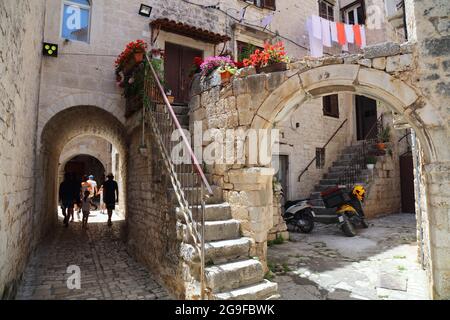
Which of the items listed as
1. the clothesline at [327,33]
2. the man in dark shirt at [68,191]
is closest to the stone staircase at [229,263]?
the man in dark shirt at [68,191]

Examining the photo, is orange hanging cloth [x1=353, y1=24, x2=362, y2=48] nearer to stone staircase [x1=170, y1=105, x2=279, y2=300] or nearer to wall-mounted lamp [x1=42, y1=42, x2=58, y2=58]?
stone staircase [x1=170, y1=105, x2=279, y2=300]

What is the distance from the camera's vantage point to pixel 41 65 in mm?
6254

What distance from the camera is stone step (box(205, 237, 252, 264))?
3520 mm

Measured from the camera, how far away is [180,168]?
4160 millimetres

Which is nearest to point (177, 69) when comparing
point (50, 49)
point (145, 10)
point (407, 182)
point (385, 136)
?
point (145, 10)

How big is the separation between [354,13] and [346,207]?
30.5 feet

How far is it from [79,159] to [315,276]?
18.3m

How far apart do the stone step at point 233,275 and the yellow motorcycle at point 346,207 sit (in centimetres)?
402

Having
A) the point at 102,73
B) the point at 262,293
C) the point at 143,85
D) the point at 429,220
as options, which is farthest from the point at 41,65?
the point at 429,220

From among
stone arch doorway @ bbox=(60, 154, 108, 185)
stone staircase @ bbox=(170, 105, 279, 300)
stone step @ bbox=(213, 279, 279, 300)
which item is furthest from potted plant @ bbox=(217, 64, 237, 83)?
stone arch doorway @ bbox=(60, 154, 108, 185)

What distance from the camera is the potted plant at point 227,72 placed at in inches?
177

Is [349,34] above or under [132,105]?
above

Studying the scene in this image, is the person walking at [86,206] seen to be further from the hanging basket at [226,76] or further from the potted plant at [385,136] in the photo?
the potted plant at [385,136]

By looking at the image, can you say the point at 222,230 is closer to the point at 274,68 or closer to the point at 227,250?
the point at 227,250
